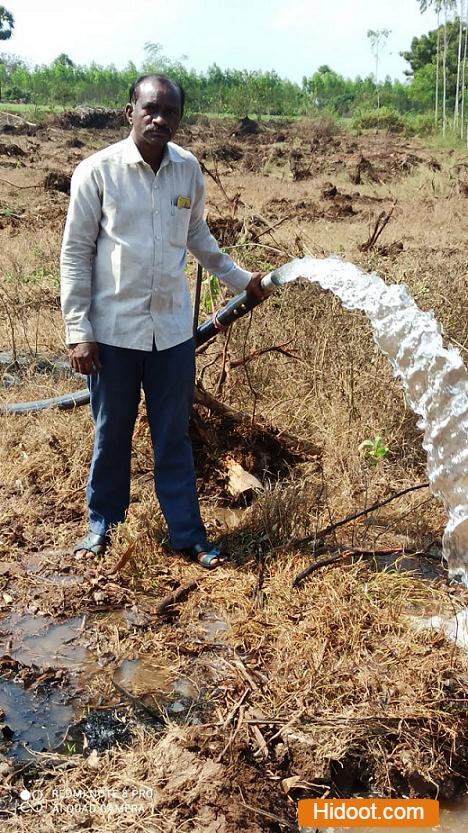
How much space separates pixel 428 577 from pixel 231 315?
1.29 metres

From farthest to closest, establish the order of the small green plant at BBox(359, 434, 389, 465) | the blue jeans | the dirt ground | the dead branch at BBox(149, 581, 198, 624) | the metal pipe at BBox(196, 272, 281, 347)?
the small green plant at BBox(359, 434, 389, 465) → the metal pipe at BBox(196, 272, 281, 347) → the blue jeans → the dead branch at BBox(149, 581, 198, 624) → the dirt ground

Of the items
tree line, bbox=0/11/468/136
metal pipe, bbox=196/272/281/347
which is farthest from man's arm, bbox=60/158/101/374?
tree line, bbox=0/11/468/136

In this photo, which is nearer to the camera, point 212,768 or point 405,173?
point 212,768

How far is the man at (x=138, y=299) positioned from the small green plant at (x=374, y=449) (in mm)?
802

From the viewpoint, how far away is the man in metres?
2.81

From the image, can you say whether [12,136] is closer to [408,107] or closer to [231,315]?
[231,315]

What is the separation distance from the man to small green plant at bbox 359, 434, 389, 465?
2.63ft

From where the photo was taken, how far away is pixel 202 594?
9.74ft

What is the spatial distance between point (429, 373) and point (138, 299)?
1086mm

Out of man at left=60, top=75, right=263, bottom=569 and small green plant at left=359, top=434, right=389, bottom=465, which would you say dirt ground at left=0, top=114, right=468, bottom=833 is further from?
man at left=60, top=75, right=263, bottom=569

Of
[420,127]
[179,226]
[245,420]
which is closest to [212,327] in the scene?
[245,420]

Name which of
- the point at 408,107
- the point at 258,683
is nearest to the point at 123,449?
the point at 258,683

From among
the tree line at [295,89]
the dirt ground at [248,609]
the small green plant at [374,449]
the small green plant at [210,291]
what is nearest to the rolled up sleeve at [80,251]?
the dirt ground at [248,609]

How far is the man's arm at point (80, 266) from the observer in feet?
9.25
